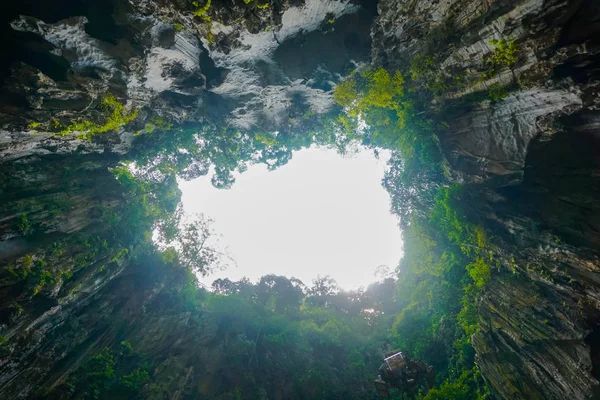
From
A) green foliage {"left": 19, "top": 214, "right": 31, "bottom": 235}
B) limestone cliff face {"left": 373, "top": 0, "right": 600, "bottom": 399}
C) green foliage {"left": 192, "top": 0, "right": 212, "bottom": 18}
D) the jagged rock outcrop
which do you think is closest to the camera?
limestone cliff face {"left": 373, "top": 0, "right": 600, "bottom": 399}

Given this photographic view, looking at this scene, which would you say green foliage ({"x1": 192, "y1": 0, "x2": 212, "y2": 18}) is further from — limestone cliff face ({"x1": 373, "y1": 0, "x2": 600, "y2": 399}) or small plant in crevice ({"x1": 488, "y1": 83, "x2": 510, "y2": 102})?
small plant in crevice ({"x1": 488, "y1": 83, "x2": 510, "y2": 102})

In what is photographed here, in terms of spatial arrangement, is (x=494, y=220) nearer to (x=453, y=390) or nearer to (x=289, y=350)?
(x=453, y=390)

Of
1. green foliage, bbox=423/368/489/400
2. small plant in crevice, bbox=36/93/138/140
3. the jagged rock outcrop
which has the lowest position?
green foliage, bbox=423/368/489/400

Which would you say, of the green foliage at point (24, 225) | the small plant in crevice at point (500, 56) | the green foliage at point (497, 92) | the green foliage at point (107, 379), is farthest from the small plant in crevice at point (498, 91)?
the green foliage at point (107, 379)

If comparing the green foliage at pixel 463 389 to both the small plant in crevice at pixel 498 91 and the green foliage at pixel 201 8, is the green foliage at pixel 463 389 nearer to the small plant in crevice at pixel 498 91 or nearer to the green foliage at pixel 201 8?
the small plant in crevice at pixel 498 91

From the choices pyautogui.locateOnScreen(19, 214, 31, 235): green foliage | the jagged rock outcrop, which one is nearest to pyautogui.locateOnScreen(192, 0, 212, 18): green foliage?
the jagged rock outcrop

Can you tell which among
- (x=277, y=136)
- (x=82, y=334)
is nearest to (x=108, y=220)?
(x=82, y=334)
